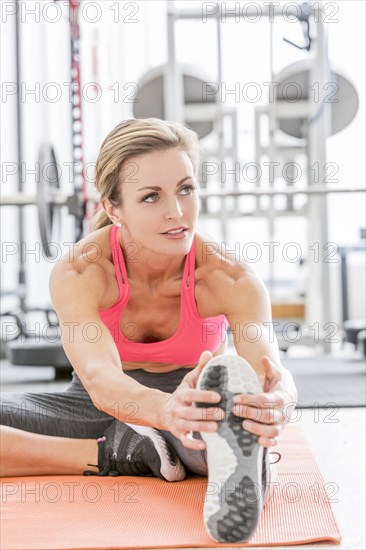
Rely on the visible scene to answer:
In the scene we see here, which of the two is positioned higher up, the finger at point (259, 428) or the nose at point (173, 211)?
the nose at point (173, 211)

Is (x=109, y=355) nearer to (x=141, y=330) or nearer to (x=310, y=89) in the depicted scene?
(x=141, y=330)

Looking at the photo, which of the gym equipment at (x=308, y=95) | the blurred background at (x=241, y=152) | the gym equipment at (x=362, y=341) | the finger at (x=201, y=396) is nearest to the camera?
the finger at (x=201, y=396)

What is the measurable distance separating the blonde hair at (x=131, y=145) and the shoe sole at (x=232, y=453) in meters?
0.51

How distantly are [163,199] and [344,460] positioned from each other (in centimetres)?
83

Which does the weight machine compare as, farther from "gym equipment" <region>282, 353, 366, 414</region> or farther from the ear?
the ear

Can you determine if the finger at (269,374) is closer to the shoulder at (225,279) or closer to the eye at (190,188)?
the shoulder at (225,279)

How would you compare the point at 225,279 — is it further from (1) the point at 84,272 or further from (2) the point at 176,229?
(1) the point at 84,272

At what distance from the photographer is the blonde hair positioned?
59.8 inches

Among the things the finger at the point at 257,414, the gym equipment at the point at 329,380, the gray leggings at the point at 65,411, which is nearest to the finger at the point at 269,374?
the finger at the point at 257,414

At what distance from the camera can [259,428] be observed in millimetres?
1190

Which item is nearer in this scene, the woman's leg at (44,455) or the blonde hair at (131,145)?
the blonde hair at (131,145)

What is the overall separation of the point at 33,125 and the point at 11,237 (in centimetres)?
85

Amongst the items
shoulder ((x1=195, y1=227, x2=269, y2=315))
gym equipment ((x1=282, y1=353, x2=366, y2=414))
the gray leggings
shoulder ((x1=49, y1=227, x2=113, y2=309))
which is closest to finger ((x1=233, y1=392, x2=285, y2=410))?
shoulder ((x1=195, y1=227, x2=269, y2=315))

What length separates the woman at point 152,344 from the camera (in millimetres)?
1206
